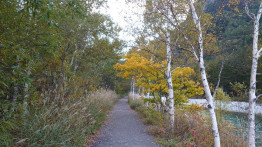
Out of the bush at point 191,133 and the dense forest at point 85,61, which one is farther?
the bush at point 191,133

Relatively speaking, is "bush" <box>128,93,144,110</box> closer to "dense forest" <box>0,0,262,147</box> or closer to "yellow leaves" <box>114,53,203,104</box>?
"dense forest" <box>0,0,262,147</box>

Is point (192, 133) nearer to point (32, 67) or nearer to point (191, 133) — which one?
point (191, 133)

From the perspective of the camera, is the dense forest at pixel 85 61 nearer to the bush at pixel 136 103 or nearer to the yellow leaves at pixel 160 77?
the yellow leaves at pixel 160 77

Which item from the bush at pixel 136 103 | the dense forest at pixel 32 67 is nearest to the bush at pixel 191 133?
the dense forest at pixel 32 67

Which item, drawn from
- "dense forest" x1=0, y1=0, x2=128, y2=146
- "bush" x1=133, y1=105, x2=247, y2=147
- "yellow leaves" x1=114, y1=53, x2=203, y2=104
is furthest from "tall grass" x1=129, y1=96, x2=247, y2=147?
"dense forest" x1=0, y1=0, x2=128, y2=146

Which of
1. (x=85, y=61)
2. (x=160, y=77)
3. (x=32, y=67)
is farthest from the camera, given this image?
(x=160, y=77)

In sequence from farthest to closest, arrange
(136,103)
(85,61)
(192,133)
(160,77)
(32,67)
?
(136,103) < (160,77) < (85,61) < (192,133) < (32,67)

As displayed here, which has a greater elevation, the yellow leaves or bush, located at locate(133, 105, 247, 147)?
the yellow leaves

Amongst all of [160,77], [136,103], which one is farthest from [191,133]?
[136,103]

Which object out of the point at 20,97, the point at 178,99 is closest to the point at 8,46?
the point at 20,97

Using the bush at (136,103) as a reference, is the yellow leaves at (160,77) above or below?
above

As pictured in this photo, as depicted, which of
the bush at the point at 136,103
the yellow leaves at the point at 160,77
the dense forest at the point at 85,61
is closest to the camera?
the dense forest at the point at 85,61

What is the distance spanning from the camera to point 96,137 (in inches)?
224

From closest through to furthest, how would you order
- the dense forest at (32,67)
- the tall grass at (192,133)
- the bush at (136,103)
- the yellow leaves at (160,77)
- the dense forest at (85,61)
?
the dense forest at (32,67) < the dense forest at (85,61) < the tall grass at (192,133) < the yellow leaves at (160,77) < the bush at (136,103)
